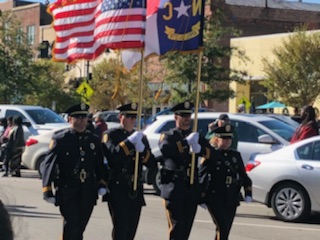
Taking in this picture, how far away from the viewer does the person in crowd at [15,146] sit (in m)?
17.7

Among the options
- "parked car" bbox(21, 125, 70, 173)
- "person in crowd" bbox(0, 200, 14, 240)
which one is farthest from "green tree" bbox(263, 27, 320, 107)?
"person in crowd" bbox(0, 200, 14, 240)

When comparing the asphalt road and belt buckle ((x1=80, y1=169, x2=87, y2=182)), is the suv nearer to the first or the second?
the asphalt road

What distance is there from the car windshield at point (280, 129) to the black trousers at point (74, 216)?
304 inches

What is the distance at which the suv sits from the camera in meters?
19.7

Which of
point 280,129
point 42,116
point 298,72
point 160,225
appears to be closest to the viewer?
point 160,225

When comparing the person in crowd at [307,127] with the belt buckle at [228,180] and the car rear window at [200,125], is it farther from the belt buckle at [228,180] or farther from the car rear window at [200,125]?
the belt buckle at [228,180]

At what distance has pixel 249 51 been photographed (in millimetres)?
44625

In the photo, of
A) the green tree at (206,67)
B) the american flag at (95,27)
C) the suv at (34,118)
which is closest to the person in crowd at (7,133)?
the suv at (34,118)

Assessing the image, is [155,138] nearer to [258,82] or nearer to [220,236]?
[220,236]

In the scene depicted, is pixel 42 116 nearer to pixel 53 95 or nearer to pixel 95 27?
pixel 95 27

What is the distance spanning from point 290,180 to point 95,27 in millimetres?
4617

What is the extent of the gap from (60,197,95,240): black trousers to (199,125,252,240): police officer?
4.37ft

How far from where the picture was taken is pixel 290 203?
11148 mm

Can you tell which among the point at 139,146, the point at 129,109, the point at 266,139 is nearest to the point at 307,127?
the point at 266,139
